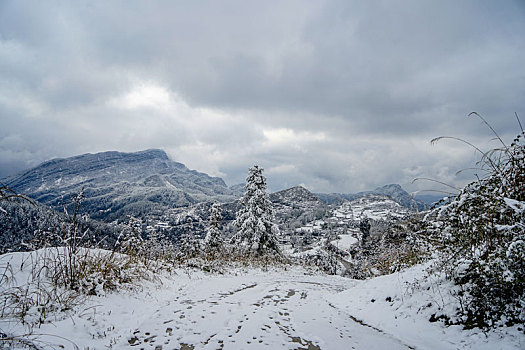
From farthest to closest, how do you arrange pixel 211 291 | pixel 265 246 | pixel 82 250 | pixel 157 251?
pixel 265 246
pixel 157 251
pixel 211 291
pixel 82 250

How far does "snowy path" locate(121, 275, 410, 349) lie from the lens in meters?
3.90

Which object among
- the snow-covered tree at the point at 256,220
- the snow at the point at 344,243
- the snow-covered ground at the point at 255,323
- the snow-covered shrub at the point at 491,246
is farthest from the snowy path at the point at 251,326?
the snow at the point at 344,243

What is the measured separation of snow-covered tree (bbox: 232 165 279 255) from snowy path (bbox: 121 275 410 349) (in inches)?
625

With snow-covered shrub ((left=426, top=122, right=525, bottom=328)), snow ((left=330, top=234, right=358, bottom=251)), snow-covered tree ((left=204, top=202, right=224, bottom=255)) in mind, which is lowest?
snow ((left=330, top=234, right=358, bottom=251))

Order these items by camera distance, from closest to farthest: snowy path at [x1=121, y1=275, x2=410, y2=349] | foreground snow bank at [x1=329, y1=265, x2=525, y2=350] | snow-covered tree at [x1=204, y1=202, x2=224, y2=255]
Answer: foreground snow bank at [x1=329, y1=265, x2=525, y2=350] → snowy path at [x1=121, y1=275, x2=410, y2=349] → snow-covered tree at [x1=204, y1=202, x2=224, y2=255]

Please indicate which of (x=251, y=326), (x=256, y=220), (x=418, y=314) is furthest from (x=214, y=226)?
(x=418, y=314)

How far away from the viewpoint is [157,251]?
10.5m

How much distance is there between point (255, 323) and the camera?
4.73 meters

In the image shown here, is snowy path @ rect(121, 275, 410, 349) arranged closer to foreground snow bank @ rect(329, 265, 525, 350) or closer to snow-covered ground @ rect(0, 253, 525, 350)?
snow-covered ground @ rect(0, 253, 525, 350)

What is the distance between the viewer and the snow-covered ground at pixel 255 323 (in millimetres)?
3631

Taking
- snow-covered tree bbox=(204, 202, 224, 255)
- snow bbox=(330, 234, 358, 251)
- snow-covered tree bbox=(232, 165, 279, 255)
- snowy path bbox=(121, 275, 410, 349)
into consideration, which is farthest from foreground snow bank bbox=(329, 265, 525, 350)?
snow bbox=(330, 234, 358, 251)

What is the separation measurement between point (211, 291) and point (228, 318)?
9.61 ft

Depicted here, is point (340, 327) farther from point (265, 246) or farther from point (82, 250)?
point (265, 246)

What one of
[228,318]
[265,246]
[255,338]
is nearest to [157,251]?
[228,318]
